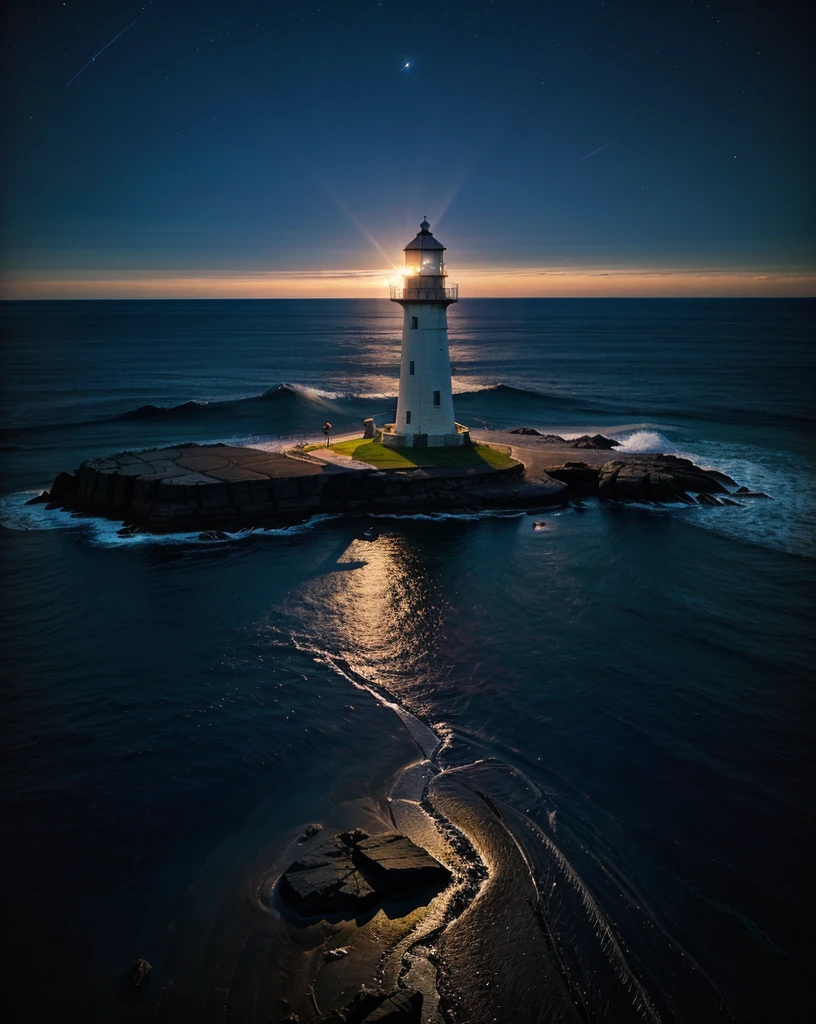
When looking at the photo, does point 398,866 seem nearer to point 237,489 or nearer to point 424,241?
point 237,489

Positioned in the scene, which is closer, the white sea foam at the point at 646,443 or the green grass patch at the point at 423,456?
the green grass patch at the point at 423,456

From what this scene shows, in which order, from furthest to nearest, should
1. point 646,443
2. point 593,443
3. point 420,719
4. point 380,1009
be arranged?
point 646,443
point 593,443
point 420,719
point 380,1009

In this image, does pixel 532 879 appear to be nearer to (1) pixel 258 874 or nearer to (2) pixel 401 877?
(2) pixel 401 877

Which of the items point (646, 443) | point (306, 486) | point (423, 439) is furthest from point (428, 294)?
point (646, 443)

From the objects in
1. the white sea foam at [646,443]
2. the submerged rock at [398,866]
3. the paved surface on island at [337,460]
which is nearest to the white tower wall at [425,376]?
the paved surface on island at [337,460]

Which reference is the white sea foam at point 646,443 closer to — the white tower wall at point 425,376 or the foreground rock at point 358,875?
the white tower wall at point 425,376

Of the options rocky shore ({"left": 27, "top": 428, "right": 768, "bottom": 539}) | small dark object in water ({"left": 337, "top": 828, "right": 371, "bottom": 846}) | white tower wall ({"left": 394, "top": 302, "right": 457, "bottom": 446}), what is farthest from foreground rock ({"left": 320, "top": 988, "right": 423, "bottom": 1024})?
white tower wall ({"left": 394, "top": 302, "right": 457, "bottom": 446})

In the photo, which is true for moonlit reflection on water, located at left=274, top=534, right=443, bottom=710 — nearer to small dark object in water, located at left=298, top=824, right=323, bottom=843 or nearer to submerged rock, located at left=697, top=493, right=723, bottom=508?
small dark object in water, located at left=298, top=824, right=323, bottom=843
